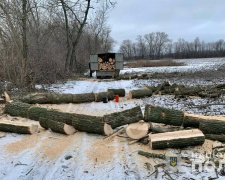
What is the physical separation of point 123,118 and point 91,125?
2.50 feet

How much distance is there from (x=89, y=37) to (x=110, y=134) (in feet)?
101

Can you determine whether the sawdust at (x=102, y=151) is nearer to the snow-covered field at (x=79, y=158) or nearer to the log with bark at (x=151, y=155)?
the snow-covered field at (x=79, y=158)

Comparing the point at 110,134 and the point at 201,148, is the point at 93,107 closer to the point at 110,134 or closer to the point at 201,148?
the point at 110,134

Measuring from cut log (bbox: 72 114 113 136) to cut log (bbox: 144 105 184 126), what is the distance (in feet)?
3.13

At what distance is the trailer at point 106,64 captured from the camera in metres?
18.1

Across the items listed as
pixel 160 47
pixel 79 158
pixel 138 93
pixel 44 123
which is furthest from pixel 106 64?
pixel 160 47

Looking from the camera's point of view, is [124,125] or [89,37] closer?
[124,125]

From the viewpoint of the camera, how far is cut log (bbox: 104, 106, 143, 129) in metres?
5.10

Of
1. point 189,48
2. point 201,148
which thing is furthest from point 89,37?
point 189,48

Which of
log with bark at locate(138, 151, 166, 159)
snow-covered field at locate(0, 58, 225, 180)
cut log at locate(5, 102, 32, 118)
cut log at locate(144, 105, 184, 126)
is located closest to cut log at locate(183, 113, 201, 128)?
cut log at locate(144, 105, 184, 126)

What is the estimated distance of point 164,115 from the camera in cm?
510

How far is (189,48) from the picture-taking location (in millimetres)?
104750

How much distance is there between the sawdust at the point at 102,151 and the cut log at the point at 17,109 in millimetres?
→ 2786

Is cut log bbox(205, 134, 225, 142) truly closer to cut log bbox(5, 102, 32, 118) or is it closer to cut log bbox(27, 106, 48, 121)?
cut log bbox(27, 106, 48, 121)
